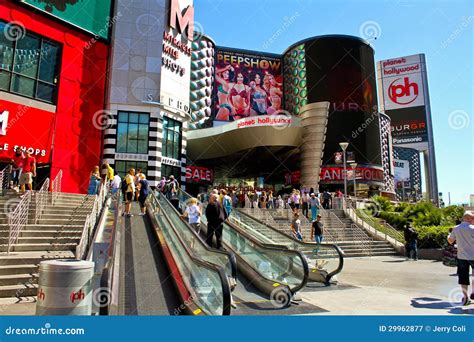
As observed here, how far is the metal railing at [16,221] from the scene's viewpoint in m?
8.74

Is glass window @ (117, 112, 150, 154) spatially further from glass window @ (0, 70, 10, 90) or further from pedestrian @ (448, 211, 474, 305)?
pedestrian @ (448, 211, 474, 305)

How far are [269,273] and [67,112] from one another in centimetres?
1840

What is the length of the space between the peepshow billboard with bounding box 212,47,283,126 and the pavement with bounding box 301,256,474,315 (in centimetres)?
4161

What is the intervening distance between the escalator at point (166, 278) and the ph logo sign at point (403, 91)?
3055 inches

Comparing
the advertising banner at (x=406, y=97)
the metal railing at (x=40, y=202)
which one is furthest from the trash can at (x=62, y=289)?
the advertising banner at (x=406, y=97)

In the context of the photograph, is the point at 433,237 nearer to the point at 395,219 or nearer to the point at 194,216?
the point at 395,219

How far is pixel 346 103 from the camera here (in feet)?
147

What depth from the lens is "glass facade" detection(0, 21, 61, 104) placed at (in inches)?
703

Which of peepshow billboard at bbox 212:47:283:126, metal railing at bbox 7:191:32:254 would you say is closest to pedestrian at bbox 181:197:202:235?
metal railing at bbox 7:191:32:254

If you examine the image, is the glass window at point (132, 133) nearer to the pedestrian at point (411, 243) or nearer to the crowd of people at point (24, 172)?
the crowd of people at point (24, 172)

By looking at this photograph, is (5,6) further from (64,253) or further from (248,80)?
(248,80)

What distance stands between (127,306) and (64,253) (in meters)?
4.04

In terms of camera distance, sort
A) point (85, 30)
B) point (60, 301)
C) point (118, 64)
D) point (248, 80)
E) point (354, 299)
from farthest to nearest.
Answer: point (248, 80), point (118, 64), point (85, 30), point (354, 299), point (60, 301)

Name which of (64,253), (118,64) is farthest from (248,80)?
(64,253)
